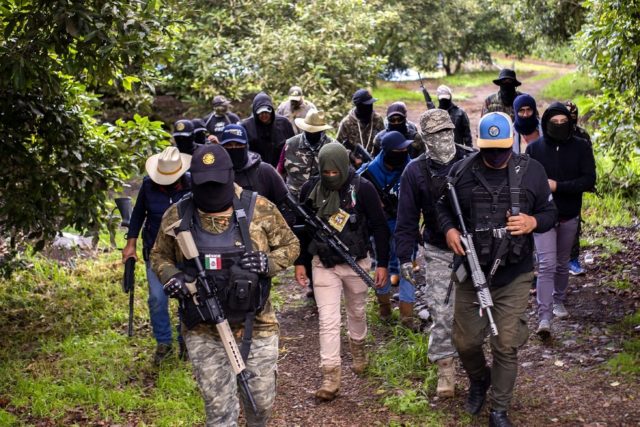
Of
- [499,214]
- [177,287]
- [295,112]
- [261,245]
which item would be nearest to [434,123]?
[499,214]

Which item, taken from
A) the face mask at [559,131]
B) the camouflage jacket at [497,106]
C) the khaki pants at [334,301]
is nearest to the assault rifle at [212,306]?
the khaki pants at [334,301]

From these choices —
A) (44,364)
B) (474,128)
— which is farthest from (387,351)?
(474,128)

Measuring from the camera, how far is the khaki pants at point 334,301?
241 inches

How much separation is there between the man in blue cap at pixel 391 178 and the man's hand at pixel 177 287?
102 inches

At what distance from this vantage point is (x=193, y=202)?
15.5 feet

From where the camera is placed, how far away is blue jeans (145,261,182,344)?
6941 mm

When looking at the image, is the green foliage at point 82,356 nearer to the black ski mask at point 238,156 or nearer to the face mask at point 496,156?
the black ski mask at point 238,156

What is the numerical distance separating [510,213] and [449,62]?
3146 centimetres

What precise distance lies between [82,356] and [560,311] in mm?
4505

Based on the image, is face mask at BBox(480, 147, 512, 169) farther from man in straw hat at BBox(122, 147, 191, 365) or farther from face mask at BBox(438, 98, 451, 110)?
face mask at BBox(438, 98, 451, 110)

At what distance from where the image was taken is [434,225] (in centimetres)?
591

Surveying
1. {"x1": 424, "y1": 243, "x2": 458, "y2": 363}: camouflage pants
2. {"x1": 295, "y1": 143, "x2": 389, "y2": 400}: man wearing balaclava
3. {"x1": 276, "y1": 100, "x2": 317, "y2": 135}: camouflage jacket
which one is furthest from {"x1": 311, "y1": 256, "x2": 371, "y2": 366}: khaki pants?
{"x1": 276, "y1": 100, "x2": 317, "y2": 135}: camouflage jacket

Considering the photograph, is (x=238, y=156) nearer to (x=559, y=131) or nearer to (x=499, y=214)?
(x=499, y=214)

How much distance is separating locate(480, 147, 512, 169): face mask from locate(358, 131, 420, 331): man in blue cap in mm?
1749
